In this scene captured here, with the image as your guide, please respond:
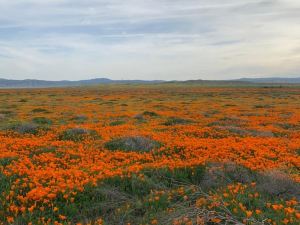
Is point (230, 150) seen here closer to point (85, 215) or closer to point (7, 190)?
point (85, 215)

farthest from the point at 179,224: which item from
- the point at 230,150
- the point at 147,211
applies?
the point at 230,150

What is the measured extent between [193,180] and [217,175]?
609 millimetres

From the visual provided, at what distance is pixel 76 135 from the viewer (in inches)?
565

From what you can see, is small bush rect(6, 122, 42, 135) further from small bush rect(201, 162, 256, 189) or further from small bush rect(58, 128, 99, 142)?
small bush rect(201, 162, 256, 189)

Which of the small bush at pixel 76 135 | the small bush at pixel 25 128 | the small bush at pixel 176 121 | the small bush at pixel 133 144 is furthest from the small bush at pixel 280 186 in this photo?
the small bush at pixel 176 121

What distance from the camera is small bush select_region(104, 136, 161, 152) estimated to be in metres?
12.0

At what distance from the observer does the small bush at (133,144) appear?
12.0m

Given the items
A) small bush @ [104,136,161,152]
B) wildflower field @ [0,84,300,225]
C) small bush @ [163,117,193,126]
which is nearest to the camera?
wildflower field @ [0,84,300,225]

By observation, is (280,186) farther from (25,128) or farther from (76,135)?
(25,128)

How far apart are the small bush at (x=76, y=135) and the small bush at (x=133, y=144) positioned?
6.13 feet

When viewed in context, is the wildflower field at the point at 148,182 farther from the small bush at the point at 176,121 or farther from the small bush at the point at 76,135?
the small bush at the point at 176,121

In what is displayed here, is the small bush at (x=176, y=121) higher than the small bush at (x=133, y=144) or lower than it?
lower

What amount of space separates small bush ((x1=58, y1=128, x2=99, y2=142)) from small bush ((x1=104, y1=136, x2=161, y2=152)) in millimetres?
1868

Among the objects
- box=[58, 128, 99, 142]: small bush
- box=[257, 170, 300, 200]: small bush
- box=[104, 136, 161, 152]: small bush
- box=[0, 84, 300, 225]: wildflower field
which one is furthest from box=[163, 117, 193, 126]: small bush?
box=[257, 170, 300, 200]: small bush
